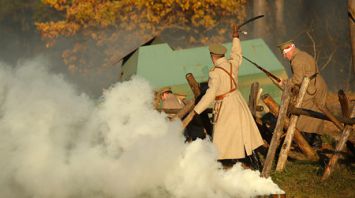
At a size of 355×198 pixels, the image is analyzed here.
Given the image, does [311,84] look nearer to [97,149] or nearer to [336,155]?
[336,155]

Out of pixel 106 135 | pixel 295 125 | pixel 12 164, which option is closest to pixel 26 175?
pixel 12 164

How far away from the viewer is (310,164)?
12.6 m

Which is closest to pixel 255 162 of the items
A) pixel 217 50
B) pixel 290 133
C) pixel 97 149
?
pixel 290 133

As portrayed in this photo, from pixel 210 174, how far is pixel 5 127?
295 cm

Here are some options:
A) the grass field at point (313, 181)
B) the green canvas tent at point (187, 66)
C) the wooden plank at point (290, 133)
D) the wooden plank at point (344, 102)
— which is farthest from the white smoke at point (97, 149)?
the green canvas tent at point (187, 66)

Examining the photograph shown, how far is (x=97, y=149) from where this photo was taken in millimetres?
10469

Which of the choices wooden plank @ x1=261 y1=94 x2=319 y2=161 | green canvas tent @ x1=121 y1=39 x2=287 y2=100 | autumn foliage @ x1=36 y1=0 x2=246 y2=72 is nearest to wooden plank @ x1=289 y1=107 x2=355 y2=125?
wooden plank @ x1=261 y1=94 x2=319 y2=161

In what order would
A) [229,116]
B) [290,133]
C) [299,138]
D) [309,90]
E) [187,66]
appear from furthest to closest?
[187,66]
[309,90]
[299,138]
[290,133]
[229,116]

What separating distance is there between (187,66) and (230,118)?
18.0ft

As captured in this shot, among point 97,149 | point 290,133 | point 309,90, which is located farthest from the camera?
point 309,90

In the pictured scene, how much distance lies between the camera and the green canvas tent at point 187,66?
1623cm

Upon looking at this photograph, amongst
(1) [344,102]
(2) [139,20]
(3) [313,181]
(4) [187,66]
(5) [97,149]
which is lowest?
(2) [139,20]

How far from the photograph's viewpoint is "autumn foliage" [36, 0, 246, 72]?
26.2 m

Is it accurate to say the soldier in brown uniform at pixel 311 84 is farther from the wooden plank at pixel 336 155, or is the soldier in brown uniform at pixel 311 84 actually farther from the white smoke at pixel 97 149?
the white smoke at pixel 97 149
